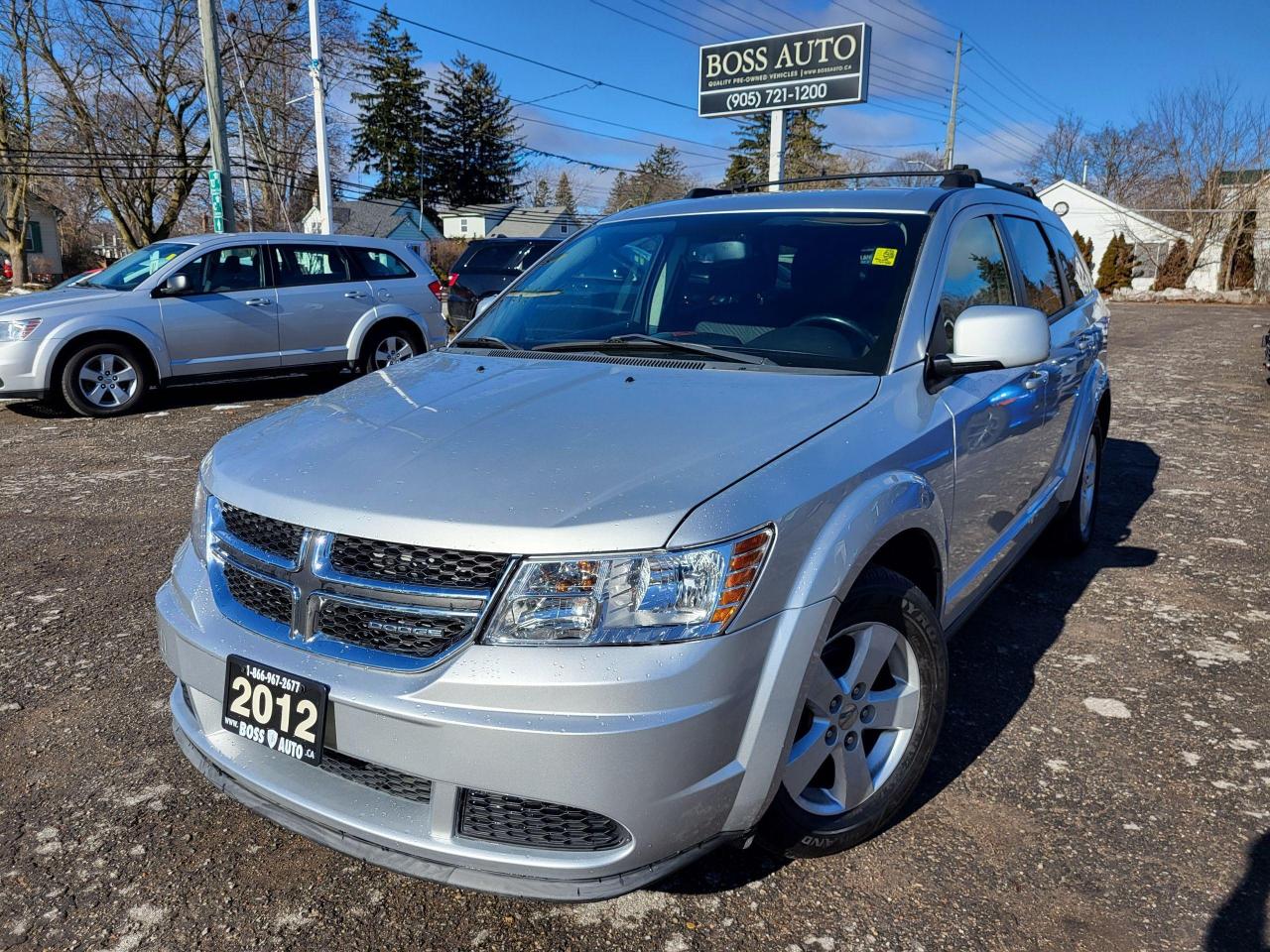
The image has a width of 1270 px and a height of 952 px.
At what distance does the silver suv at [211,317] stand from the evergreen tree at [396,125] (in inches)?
2038

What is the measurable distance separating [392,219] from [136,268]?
54360mm

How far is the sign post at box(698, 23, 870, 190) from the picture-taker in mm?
20719

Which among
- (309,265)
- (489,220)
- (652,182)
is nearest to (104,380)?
(309,265)

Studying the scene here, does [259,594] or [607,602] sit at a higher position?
[607,602]

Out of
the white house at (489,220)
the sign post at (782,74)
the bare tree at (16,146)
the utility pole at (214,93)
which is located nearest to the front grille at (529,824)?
the utility pole at (214,93)

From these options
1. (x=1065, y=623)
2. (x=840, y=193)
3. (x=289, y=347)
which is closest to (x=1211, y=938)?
(x=1065, y=623)

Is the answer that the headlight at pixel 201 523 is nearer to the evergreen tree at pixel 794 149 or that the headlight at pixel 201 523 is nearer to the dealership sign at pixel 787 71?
the dealership sign at pixel 787 71

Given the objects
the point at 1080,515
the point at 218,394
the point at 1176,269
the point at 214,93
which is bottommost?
the point at 218,394

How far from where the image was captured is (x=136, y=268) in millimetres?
9188

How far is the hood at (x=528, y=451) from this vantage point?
1913 mm

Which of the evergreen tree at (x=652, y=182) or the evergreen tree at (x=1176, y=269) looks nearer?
the evergreen tree at (x=1176, y=269)

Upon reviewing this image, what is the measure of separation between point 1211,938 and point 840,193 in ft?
8.37

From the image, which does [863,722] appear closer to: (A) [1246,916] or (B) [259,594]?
(A) [1246,916]

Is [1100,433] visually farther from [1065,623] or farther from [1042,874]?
[1042,874]
